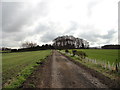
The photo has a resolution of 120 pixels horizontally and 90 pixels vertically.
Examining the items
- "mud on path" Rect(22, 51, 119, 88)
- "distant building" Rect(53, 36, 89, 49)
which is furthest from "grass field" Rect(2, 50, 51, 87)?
"distant building" Rect(53, 36, 89, 49)

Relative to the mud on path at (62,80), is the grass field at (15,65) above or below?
below

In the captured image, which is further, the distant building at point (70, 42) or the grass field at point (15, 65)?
the distant building at point (70, 42)

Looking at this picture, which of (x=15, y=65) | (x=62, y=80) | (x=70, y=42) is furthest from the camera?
(x=70, y=42)

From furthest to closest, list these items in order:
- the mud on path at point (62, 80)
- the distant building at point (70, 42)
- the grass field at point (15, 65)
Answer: the distant building at point (70, 42) → the grass field at point (15, 65) → the mud on path at point (62, 80)

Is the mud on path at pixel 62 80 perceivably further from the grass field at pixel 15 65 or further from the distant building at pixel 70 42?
the distant building at pixel 70 42

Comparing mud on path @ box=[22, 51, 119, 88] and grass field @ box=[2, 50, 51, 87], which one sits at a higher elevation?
mud on path @ box=[22, 51, 119, 88]

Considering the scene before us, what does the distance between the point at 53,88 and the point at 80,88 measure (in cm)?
146

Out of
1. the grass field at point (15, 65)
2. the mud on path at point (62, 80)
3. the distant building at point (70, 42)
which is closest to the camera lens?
the mud on path at point (62, 80)

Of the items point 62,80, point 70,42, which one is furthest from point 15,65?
point 70,42

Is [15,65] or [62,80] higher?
[62,80]

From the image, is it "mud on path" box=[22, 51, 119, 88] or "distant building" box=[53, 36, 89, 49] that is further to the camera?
"distant building" box=[53, 36, 89, 49]

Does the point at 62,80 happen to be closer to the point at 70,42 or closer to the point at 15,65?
the point at 15,65

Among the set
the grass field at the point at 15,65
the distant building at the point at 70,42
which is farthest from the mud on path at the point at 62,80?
the distant building at the point at 70,42

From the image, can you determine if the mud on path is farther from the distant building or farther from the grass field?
the distant building
